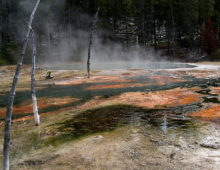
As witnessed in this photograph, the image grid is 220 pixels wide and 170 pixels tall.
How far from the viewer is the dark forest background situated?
40062 millimetres

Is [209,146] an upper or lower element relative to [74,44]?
lower

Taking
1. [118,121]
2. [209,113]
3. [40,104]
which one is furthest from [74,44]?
[209,113]

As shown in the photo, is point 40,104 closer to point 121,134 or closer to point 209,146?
point 121,134

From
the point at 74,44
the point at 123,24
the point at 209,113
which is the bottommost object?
the point at 209,113

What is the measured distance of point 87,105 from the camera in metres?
10.7

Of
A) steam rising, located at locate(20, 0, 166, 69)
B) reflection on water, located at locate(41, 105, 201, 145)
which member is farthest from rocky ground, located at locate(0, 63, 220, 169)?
steam rising, located at locate(20, 0, 166, 69)

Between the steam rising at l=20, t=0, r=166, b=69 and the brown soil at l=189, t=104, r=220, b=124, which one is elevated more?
the steam rising at l=20, t=0, r=166, b=69

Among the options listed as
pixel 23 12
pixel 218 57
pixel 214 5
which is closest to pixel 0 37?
pixel 23 12

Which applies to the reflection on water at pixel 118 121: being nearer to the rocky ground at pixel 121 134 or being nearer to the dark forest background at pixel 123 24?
the rocky ground at pixel 121 134

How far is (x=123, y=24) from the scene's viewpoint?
174 ft

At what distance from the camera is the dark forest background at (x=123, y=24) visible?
40062 millimetres

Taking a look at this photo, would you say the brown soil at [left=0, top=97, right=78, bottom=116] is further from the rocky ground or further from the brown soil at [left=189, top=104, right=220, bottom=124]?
the brown soil at [left=189, top=104, right=220, bottom=124]

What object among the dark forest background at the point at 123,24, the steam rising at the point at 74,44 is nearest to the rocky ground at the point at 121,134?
the steam rising at the point at 74,44

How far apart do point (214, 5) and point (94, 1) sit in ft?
87.9
